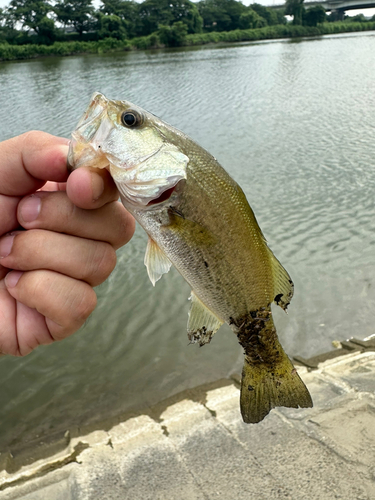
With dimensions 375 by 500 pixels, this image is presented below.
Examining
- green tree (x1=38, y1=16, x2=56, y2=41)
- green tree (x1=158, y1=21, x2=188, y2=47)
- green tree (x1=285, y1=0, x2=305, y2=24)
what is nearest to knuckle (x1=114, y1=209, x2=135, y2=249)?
green tree (x1=158, y1=21, x2=188, y2=47)

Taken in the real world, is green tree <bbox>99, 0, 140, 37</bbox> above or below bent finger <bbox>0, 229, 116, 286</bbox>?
above

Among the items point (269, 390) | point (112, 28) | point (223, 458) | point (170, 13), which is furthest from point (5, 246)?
point (170, 13)

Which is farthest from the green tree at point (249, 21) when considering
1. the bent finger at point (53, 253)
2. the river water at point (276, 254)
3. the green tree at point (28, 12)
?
the bent finger at point (53, 253)

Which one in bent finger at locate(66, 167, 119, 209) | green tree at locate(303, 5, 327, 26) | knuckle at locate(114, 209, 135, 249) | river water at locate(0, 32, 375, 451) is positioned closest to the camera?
bent finger at locate(66, 167, 119, 209)

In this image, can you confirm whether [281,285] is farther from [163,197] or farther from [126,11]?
[126,11]

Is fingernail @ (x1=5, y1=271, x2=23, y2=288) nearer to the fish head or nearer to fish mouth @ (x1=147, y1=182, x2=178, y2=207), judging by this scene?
the fish head
